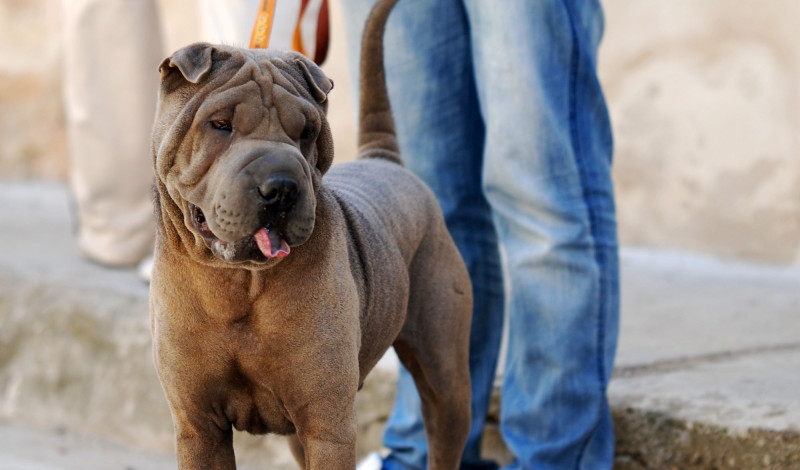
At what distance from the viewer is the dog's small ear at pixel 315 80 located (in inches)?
64.5

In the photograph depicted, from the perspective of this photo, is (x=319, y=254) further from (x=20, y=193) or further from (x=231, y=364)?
(x=20, y=193)

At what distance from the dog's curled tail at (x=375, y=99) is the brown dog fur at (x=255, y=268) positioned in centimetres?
→ 33

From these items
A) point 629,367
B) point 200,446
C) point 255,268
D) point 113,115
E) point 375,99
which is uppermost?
point 375,99

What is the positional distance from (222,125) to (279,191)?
0.17 metres

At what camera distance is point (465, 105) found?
254cm

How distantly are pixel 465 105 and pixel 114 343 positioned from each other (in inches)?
65.3

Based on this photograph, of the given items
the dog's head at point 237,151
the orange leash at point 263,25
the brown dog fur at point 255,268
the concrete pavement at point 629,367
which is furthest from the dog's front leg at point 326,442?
the concrete pavement at point 629,367

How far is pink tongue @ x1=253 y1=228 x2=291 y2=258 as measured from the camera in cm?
150

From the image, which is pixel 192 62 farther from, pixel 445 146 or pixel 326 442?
pixel 445 146

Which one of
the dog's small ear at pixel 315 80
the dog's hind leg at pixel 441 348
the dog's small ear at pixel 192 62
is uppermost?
the dog's small ear at pixel 192 62

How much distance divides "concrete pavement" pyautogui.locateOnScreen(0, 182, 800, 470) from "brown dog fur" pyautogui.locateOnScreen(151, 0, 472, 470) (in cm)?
99

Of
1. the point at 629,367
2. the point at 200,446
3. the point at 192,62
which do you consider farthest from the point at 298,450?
the point at 629,367

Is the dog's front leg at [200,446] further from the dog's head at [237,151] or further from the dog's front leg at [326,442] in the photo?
the dog's head at [237,151]

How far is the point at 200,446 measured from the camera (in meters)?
1.72
